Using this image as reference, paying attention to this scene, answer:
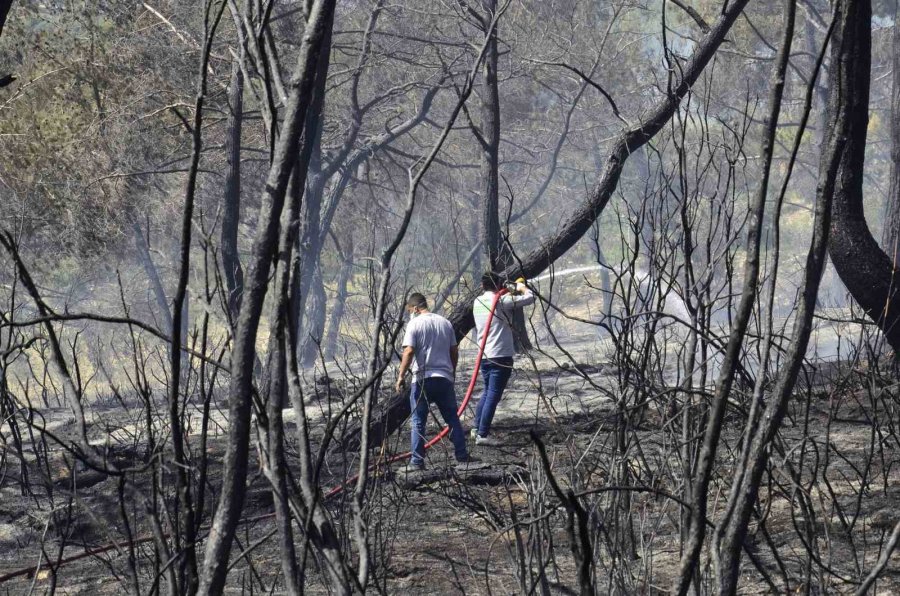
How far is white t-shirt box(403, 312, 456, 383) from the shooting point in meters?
7.64

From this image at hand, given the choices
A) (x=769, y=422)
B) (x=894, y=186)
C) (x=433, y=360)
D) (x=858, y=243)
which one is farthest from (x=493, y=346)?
(x=769, y=422)

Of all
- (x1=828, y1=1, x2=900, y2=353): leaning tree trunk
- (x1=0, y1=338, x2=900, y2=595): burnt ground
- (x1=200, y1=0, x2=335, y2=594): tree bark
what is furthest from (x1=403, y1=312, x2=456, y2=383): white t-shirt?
(x1=200, y1=0, x2=335, y2=594): tree bark

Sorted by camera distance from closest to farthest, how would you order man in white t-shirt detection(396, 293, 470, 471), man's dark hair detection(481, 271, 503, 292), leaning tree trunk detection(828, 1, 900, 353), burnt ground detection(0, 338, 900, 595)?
1. burnt ground detection(0, 338, 900, 595)
2. leaning tree trunk detection(828, 1, 900, 353)
3. man in white t-shirt detection(396, 293, 470, 471)
4. man's dark hair detection(481, 271, 503, 292)

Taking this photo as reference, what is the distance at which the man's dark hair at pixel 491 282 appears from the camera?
8219mm

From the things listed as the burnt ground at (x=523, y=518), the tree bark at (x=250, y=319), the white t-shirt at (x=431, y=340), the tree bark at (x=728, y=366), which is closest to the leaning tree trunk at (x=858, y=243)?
the burnt ground at (x=523, y=518)

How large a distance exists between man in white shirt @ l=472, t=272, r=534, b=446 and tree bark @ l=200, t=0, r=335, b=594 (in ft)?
22.2

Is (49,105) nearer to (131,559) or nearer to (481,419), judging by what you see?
(481,419)

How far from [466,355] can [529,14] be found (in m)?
10.8

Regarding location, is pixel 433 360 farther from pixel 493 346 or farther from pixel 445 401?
pixel 493 346

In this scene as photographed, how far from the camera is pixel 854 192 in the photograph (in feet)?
Result: 24.2

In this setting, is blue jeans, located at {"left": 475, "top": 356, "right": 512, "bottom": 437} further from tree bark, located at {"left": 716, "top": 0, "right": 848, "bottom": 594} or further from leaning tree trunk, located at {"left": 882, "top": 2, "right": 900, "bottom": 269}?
tree bark, located at {"left": 716, "top": 0, "right": 848, "bottom": 594}

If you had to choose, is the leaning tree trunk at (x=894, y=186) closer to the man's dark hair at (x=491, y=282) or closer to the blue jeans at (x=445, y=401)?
the man's dark hair at (x=491, y=282)

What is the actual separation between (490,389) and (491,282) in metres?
0.87

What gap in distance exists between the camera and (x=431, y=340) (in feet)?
25.3
